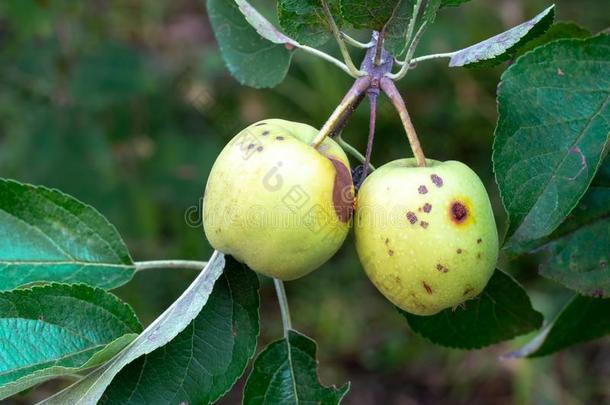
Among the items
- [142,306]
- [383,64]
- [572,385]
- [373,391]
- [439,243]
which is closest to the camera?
[439,243]

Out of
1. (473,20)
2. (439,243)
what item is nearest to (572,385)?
(473,20)

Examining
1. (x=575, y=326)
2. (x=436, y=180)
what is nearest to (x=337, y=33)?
(x=436, y=180)

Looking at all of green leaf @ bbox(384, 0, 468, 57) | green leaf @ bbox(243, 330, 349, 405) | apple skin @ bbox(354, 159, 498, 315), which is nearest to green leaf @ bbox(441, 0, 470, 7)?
green leaf @ bbox(384, 0, 468, 57)

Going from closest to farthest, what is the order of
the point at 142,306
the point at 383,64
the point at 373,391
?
the point at 383,64, the point at 142,306, the point at 373,391

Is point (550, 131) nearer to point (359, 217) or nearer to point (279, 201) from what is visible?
point (359, 217)

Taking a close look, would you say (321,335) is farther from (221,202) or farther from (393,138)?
(221,202)

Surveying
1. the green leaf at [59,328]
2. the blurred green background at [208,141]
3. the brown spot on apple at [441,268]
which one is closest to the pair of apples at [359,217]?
the brown spot on apple at [441,268]
